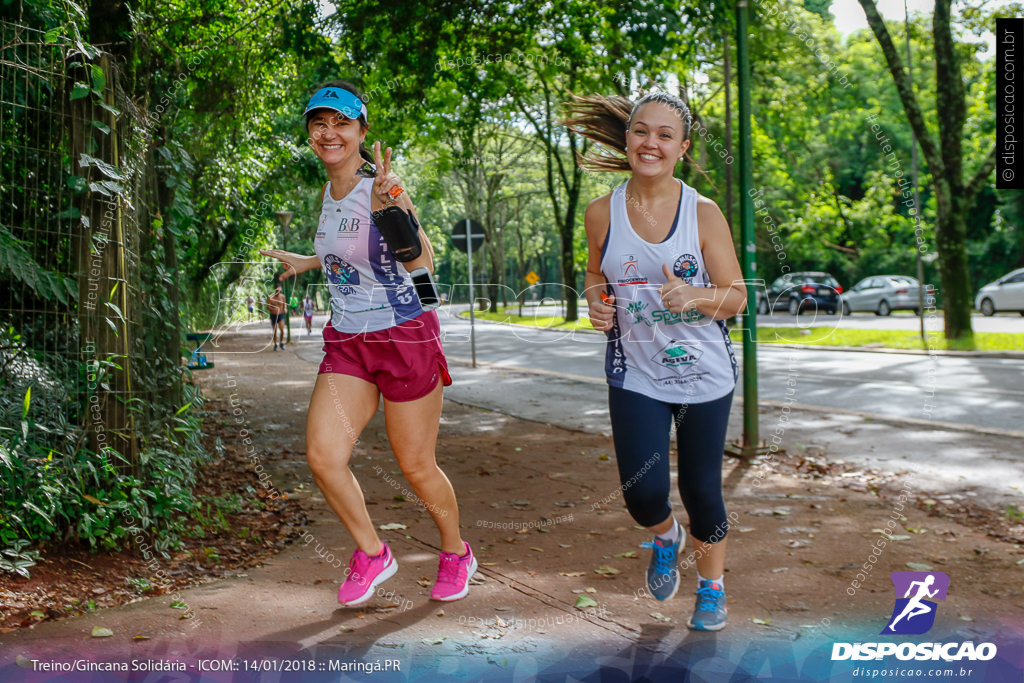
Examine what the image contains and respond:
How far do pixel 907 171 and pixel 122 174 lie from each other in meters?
41.8

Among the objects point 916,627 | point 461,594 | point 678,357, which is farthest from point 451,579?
point 916,627

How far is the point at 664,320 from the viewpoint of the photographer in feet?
11.9

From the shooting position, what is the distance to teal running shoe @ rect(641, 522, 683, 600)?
4.00 m

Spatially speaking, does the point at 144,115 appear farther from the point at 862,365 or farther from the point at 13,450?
the point at 862,365


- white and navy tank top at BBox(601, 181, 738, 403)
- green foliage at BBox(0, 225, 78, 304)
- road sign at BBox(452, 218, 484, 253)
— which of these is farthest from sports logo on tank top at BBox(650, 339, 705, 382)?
road sign at BBox(452, 218, 484, 253)

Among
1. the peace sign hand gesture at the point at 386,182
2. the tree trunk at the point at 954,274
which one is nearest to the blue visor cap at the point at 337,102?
the peace sign hand gesture at the point at 386,182

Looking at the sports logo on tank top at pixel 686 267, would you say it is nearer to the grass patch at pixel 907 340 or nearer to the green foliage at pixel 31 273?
the green foliage at pixel 31 273

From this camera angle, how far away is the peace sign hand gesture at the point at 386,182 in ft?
11.0

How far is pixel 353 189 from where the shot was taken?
3.48 m

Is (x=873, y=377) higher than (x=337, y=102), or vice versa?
(x=337, y=102)

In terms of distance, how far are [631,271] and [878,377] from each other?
11825 millimetres

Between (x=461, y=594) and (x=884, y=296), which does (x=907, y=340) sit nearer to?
(x=884, y=296)

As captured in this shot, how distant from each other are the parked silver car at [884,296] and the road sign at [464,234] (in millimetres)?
21000

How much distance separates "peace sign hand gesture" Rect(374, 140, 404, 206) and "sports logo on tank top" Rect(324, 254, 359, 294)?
0.32 metres
